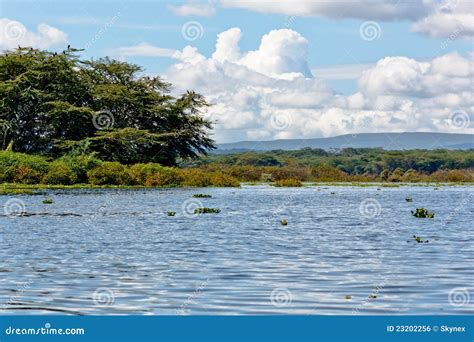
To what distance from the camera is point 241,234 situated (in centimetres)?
2806

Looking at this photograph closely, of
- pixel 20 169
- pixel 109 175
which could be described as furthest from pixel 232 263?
pixel 109 175

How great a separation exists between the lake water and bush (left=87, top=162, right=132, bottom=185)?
1160 inches

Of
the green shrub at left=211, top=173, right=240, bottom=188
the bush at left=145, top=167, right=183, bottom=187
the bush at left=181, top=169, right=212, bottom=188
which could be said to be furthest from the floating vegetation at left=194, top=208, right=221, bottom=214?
the green shrub at left=211, top=173, right=240, bottom=188

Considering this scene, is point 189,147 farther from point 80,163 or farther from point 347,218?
point 347,218

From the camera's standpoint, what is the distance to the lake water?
15289 mm

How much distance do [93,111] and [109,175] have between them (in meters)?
9.68

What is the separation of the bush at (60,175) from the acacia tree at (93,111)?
604 cm

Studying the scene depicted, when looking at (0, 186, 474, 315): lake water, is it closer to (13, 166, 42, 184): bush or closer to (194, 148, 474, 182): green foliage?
(13, 166, 42, 184): bush

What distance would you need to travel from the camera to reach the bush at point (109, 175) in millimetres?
66812

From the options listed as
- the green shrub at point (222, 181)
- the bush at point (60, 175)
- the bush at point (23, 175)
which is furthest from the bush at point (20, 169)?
the green shrub at point (222, 181)

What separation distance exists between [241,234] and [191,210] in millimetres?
11957

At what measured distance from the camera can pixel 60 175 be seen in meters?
65.1

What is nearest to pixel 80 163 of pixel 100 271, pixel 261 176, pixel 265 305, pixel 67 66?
pixel 67 66

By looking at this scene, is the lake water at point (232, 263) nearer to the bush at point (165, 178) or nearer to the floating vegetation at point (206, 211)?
the floating vegetation at point (206, 211)
